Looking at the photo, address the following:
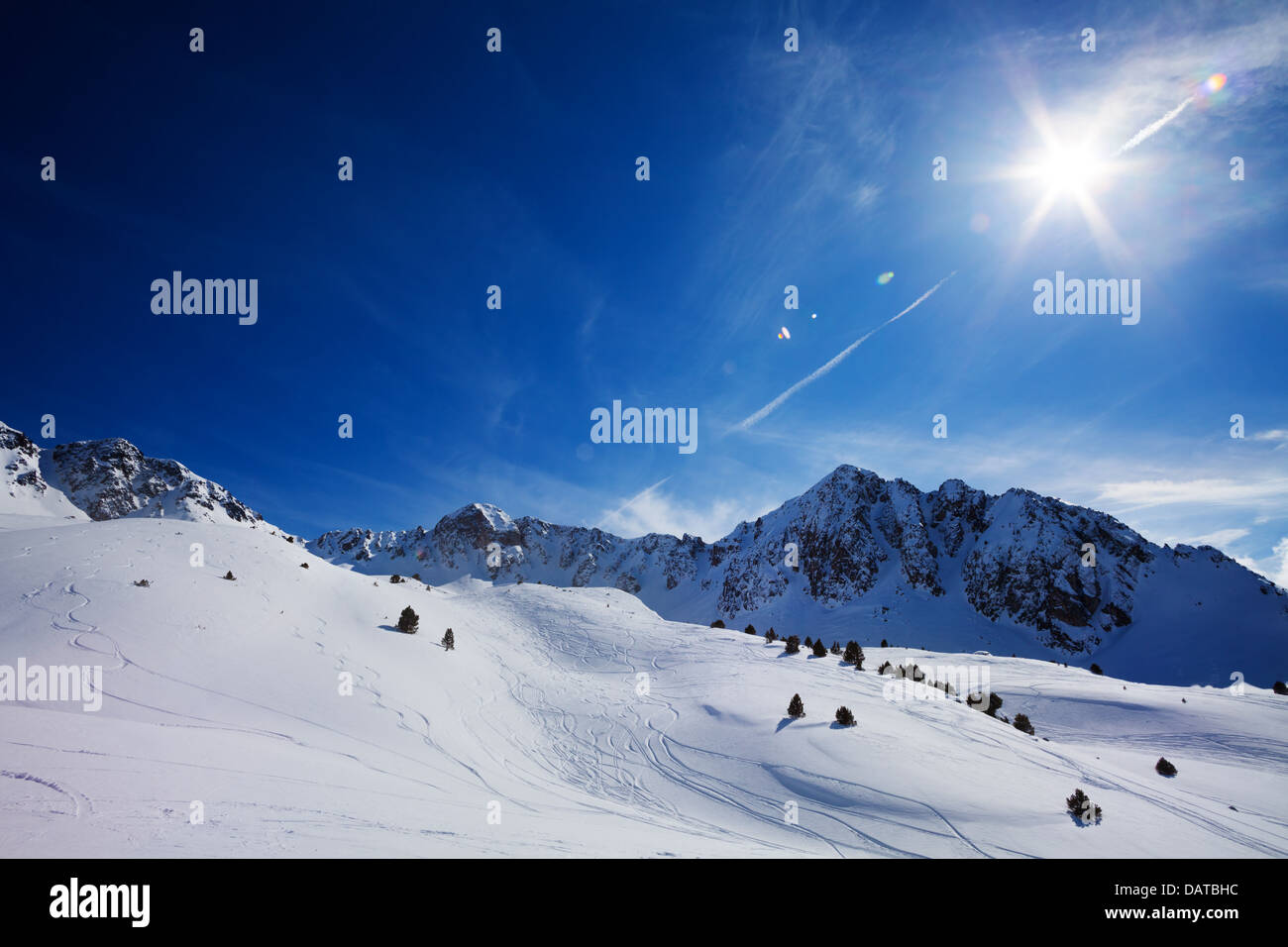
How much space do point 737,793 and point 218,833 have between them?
944 cm

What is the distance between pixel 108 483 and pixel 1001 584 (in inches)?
8754

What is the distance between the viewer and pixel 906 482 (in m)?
107

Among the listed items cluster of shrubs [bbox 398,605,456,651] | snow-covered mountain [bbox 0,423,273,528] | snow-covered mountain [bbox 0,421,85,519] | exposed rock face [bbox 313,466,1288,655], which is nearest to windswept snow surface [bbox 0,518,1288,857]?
cluster of shrubs [bbox 398,605,456,651]

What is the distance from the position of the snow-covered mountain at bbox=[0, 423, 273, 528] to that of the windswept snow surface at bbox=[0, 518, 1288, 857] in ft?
500

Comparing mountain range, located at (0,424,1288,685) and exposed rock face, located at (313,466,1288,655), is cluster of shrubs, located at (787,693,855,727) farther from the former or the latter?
exposed rock face, located at (313,466,1288,655)

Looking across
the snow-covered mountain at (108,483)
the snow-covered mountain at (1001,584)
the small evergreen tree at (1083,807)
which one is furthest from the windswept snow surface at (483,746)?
the snow-covered mountain at (108,483)

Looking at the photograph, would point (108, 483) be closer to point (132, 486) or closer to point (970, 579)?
point (132, 486)

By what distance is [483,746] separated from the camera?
1293 cm

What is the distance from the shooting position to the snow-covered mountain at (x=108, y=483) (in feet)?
417

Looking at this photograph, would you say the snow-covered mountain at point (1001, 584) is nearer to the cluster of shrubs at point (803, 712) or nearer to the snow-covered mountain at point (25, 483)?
the cluster of shrubs at point (803, 712)
